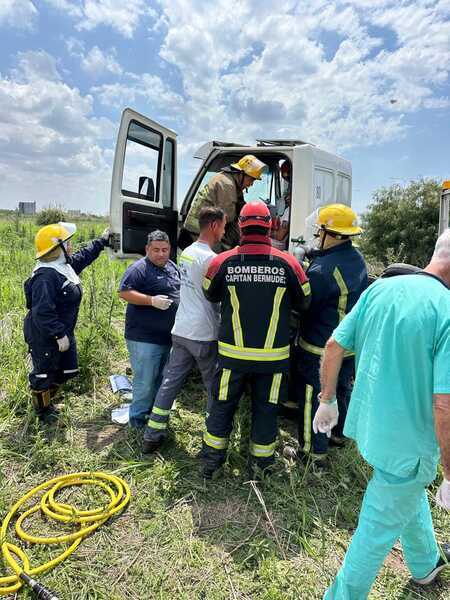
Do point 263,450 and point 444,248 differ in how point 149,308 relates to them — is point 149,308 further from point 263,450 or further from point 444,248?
point 444,248

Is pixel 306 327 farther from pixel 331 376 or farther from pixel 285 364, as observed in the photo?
pixel 331 376

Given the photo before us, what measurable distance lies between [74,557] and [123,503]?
433mm

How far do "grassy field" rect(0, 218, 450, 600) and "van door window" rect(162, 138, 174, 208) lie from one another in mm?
2396

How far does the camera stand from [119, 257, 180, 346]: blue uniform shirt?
3553 mm

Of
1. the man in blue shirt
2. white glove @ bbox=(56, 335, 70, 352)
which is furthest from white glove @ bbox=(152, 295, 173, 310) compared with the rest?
white glove @ bbox=(56, 335, 70, 352)

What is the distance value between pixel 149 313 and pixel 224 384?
3.39 feet

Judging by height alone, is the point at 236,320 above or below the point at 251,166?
below

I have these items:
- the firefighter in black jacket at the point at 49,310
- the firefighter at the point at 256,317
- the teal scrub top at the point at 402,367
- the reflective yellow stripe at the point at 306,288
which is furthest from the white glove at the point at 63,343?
the teal scrub top at the point at 402,367

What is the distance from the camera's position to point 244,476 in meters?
3.15

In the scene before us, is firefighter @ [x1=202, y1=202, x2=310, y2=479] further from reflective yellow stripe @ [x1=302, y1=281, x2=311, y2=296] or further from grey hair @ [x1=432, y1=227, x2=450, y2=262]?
grey hair @ [x1=432, y1=227, x2=450, y2=262]

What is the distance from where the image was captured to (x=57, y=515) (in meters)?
2.62

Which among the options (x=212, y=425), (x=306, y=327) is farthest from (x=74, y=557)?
(x=306, y=327)

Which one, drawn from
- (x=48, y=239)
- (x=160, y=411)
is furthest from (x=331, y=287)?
(x=48, y=239)

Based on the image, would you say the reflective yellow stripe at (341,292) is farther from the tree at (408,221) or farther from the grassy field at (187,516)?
the tree at (408,221)
